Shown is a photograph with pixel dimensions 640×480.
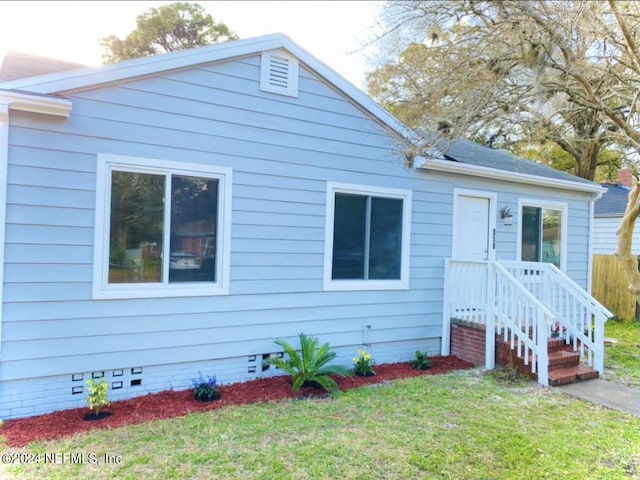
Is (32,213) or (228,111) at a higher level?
(228,111)

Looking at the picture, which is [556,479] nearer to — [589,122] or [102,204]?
[102,204]

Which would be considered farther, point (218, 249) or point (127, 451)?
point (218, 249)

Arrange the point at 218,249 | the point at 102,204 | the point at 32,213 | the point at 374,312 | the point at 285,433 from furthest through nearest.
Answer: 1. the point at 374,312
2. the point at 218,249
3. the point at 102,204
4. the point at 32,213
5. the point at 285,433

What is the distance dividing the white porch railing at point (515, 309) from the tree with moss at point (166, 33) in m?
17.7

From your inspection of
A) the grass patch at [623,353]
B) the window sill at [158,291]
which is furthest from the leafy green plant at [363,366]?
the grass patch at [623,353]

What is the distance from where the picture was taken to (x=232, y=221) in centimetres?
531

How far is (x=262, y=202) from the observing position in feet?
18.2

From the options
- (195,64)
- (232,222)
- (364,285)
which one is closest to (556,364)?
(364,285)

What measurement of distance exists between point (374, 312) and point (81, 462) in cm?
413

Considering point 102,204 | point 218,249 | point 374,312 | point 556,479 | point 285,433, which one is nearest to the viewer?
point 556,479

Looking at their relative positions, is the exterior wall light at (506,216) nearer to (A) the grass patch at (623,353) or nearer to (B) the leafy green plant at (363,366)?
(A) the grass patch at (623,353)

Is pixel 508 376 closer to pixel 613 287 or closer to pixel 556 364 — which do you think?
pixel 556 364

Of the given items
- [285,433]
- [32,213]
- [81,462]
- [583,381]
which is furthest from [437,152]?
[81,462]

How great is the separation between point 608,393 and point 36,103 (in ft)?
23.3
